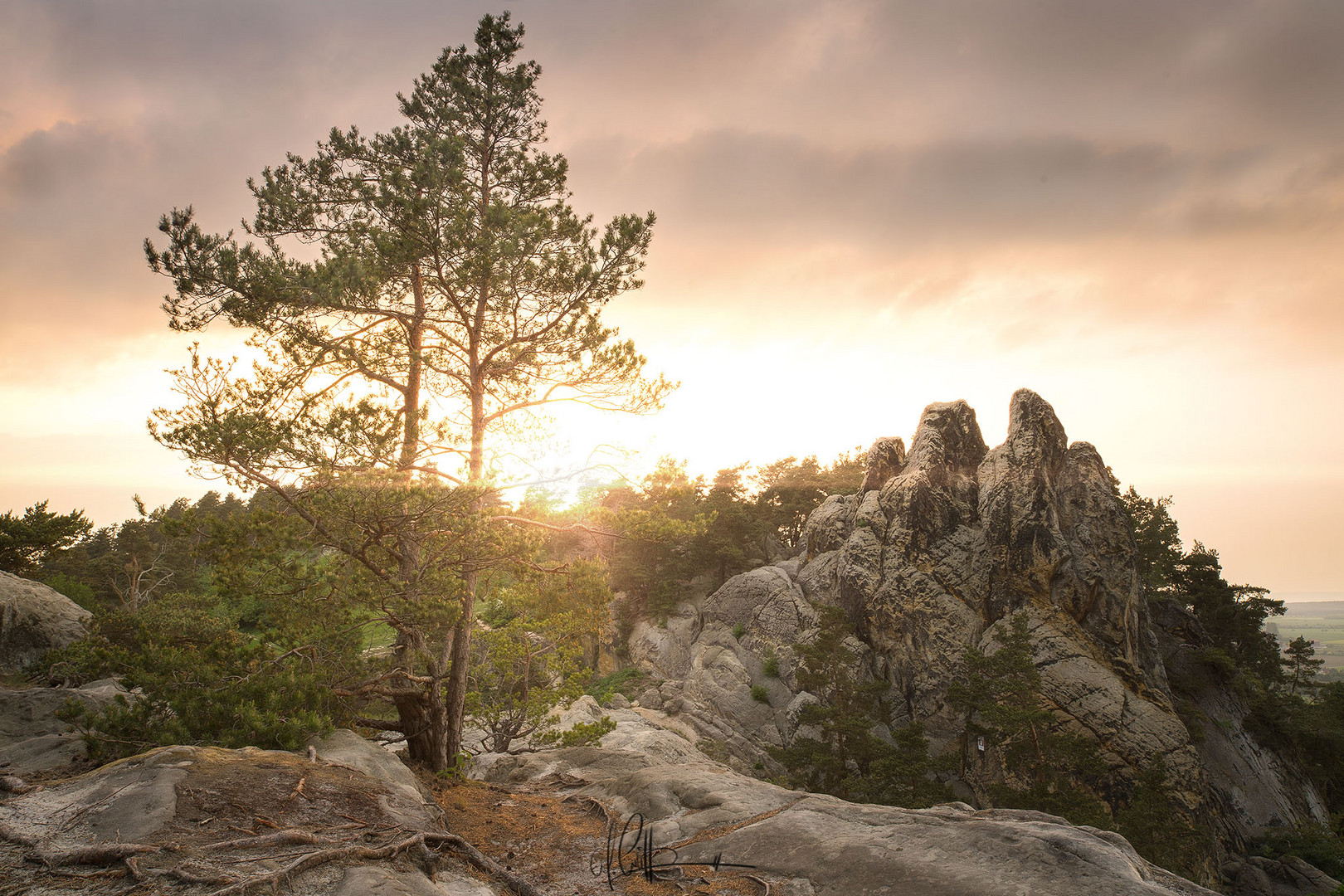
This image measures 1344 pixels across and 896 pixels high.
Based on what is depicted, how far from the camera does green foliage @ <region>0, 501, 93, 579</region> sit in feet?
87.7

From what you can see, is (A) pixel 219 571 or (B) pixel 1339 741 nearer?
(A) pixel 219 571

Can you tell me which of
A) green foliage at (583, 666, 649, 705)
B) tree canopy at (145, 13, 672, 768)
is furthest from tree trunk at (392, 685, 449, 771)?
green foliage at (583, 666, 649, 705)

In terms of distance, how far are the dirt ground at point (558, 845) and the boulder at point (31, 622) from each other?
18.7 m

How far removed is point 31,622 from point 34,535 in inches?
384

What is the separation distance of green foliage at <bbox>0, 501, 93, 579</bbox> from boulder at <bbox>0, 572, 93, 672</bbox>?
7496 millimetres

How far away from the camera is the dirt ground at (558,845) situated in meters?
7.21

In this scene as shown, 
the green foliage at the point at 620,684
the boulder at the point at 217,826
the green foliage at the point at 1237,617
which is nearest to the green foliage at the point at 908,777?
the green foliage at the point at 620,684

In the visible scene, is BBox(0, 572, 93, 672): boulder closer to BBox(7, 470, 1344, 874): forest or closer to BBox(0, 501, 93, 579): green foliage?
BBox(7, 470, 1344, 874): forest

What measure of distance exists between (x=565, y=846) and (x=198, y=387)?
8.76m

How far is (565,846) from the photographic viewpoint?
8.95 meters

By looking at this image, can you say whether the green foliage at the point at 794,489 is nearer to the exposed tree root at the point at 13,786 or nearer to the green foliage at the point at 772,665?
the green foliage at the point at 772,665

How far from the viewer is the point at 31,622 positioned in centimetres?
2036

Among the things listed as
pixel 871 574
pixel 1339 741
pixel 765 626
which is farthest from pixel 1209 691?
pixel 765 626

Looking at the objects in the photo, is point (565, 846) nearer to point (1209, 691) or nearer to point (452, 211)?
point (452, 211)
